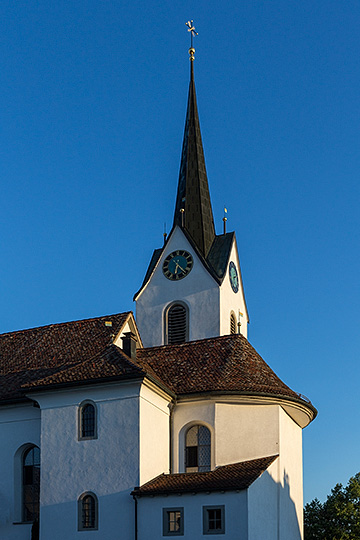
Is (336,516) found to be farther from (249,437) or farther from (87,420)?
(87,420)

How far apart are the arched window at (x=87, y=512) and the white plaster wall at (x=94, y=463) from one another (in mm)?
166

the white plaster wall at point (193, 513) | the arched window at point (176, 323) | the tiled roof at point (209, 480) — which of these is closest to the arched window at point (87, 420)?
the tiled roof at point (209, 480)

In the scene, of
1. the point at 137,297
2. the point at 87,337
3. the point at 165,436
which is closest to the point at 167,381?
the point at 165,436

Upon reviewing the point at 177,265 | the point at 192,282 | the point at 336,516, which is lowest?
the point at 336,516

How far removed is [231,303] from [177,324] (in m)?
3.63

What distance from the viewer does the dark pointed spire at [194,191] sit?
5269cm

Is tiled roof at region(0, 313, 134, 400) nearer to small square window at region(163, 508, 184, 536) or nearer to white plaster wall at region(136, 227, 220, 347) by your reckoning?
small square window at region(163, 508, 184, 536)

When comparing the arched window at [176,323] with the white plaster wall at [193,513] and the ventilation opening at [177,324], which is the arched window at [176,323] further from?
the white plaster wall at [193,513]

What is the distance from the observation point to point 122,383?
31.4 metres

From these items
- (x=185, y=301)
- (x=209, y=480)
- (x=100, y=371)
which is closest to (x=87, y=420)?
(x=100, y=371)

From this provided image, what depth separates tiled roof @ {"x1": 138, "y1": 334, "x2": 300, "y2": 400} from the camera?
33750 millimetres

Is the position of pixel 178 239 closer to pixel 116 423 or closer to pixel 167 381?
pixel 167 381

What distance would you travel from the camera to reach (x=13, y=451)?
3425cm

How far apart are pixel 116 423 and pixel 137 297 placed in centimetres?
1989
